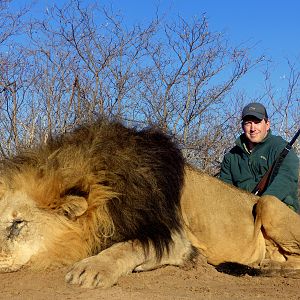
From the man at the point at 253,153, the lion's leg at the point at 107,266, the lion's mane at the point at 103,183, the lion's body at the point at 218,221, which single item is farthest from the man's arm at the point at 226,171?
the lion's leg at the point at 107,266

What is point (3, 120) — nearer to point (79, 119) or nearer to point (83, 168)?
point (79, 119)

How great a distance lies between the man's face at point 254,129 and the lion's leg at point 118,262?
183 cm

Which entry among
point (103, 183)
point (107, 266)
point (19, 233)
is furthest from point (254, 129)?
point (19, 233)

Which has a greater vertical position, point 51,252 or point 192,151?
point 192,151

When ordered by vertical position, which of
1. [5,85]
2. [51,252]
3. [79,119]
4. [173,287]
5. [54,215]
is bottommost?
[173,287]

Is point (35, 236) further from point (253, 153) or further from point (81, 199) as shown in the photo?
A: point (253, 153)

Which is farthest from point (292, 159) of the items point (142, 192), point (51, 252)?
point (51, 252)

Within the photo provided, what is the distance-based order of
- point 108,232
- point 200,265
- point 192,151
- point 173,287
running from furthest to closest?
point 192,151, point 200,265, point 108,232, point 173,287

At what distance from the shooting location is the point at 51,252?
3.73 m

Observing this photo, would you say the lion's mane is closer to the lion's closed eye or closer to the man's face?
the lion's closed eye

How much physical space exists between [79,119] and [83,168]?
4053mm

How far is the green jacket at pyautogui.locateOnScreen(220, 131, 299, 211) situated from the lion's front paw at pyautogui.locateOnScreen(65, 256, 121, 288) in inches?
88.0

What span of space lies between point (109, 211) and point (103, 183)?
20cm

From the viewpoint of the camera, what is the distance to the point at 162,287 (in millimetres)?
3588
